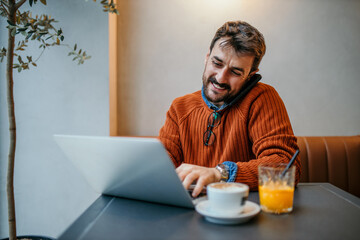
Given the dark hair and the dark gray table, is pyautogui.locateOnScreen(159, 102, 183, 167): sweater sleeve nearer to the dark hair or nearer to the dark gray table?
the dark hair

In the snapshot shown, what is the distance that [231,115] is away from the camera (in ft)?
4.66

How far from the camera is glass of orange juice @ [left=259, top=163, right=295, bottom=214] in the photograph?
72cm

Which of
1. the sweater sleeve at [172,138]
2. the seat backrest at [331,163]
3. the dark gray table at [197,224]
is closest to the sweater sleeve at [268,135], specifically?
the dark gray table at [197,224]

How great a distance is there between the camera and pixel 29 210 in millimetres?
2104

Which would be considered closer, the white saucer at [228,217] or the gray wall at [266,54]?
the white saucer at [228,217]

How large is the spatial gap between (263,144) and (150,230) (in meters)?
0.70

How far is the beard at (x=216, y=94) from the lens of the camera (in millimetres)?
1384

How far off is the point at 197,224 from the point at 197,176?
0.21 metres

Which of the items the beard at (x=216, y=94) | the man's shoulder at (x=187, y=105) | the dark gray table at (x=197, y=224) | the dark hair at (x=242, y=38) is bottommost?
the dark gray table at (x=197, y=224)

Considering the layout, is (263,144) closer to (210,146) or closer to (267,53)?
(210,146)

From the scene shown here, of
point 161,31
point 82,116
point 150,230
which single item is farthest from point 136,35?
point 150,230

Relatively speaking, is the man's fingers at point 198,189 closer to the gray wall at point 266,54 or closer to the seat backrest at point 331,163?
the seat backrest at point 331,163

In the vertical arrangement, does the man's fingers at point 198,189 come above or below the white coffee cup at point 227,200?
below

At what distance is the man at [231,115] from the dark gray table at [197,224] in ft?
1.43
